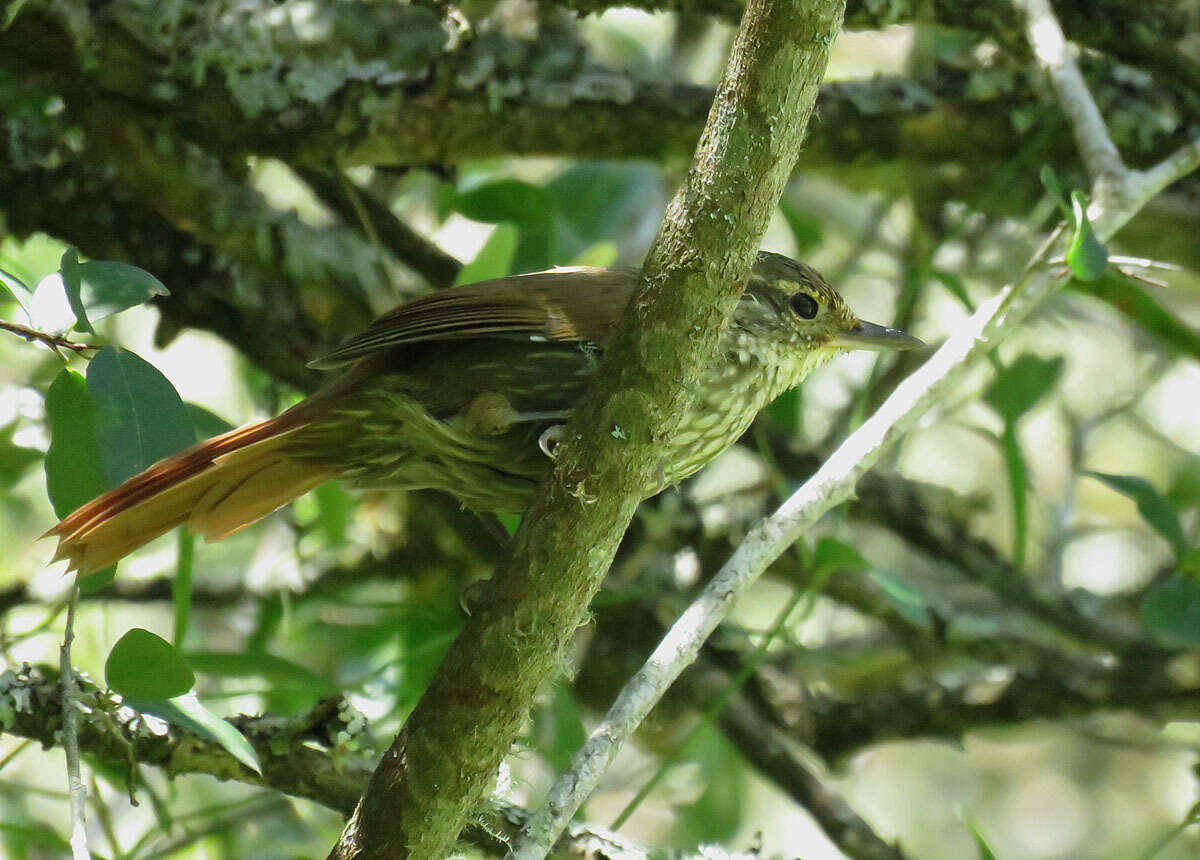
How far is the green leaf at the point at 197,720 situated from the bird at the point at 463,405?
0.50 metres

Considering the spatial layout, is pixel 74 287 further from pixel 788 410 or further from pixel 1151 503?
pixel 1151 503

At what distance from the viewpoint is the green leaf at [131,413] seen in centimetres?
195

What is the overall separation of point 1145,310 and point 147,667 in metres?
2.70

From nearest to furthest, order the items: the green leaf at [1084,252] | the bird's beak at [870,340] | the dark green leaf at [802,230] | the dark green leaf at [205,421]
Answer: the green leaf at [1084,252] < the dark green leaf at [205,421] < the bird's beak at [870,340] < the dark green leaf at [802,230]

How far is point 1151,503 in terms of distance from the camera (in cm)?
300

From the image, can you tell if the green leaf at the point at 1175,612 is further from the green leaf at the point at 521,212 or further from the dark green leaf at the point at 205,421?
the dark green leaf at the point at 205,421

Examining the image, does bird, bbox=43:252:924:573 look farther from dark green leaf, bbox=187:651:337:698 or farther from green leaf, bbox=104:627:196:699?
green leaf, bbox=104:627:196:699

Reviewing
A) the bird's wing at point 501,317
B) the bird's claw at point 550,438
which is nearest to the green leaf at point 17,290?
the bird's wing at point 501,317

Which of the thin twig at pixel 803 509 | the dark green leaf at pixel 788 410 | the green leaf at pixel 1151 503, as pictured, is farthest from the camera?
the dark green leaf at pixel 788 410

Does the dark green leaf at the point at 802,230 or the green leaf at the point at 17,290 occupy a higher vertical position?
the dark green leaf at the point at 802,230

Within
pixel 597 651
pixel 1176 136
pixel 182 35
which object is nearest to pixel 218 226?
pixel 182 35

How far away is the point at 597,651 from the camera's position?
13.2 feet

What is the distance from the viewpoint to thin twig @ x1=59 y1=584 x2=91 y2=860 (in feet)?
5.68

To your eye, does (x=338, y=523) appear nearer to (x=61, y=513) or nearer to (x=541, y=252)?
(x=541, y=252)
